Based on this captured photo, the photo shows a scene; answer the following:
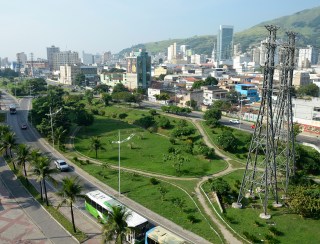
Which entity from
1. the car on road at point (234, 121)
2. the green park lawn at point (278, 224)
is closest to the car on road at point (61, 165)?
the green park lawn at point (278, 224)

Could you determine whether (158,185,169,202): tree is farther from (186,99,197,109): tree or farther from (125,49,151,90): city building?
(125,49,151,90): city building

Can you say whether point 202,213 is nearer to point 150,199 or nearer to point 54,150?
point 150,199

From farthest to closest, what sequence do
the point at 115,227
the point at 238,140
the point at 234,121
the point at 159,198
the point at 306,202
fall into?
the point at 234,121 → the point at 238,140 → the point at 159,198 → the point at 306,202 → the point at 115,227

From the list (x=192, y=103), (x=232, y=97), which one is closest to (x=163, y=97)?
(x=192, y=103)

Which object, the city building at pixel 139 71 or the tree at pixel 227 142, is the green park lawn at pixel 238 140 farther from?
the city building at pixel 139 71

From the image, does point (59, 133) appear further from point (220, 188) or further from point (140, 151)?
point (220, 188)

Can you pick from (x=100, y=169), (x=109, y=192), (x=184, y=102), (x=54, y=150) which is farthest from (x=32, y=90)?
(x=109, y=192)
